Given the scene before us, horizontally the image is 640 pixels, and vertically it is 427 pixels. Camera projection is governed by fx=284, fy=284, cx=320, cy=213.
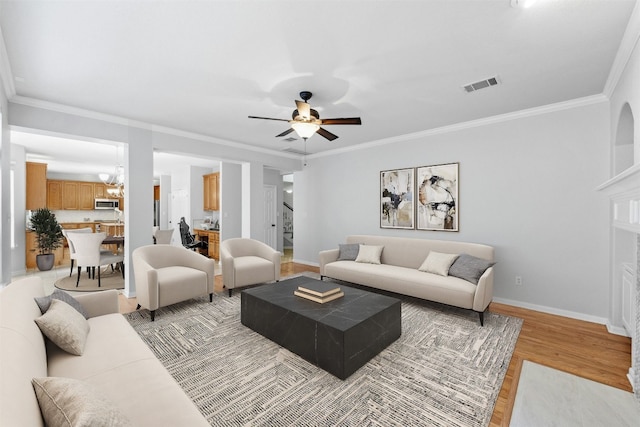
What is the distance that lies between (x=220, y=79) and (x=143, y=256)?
8.16ft

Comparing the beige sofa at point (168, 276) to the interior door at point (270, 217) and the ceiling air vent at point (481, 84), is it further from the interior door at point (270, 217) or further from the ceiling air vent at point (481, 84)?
the ceiling air vent at point (481, 84)

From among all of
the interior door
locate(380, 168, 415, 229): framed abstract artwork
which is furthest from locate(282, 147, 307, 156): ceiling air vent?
locate(380, 168, 415, 229): framed abstract artwork

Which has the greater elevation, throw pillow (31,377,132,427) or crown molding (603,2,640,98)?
crown molding (603,2,640,98)

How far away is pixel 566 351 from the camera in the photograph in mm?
2684

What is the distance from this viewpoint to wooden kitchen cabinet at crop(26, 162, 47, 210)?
6.30m

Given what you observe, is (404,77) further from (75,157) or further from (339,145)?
(75,157)

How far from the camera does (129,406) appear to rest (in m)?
1.29

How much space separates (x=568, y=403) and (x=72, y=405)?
286 cm

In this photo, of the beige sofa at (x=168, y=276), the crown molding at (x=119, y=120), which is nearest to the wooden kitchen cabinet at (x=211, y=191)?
the crown molding at (x=119, y=120)

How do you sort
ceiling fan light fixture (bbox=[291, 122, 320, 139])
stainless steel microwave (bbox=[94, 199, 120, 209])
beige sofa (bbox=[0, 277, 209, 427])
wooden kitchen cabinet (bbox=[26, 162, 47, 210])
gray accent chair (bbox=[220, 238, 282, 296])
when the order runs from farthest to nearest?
1. stainless steel microwave (bbox=[94, 199, 120, 209])
2. wooden kitchen cabinet (bbox=[26, 162, 47, 210])
3. gray accent chair (bbox=[220, 238, 282, 296])
4. ceiling fan light fixture (bbox=[291, 122, 320, 139])
5. beige sofa (bbox=[0, 277, 209, 427])

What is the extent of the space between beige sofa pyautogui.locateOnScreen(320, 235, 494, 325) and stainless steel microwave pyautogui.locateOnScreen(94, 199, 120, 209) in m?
8.32

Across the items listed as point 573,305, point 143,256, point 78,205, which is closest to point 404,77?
point 573,305

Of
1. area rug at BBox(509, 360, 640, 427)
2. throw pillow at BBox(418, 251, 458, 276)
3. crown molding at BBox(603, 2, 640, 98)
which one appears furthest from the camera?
throw pillow at BBox(418, 251, 458, 276)

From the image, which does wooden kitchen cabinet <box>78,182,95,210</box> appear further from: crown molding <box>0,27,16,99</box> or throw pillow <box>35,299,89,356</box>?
throw pillow <box>35,299,89,356</box>
